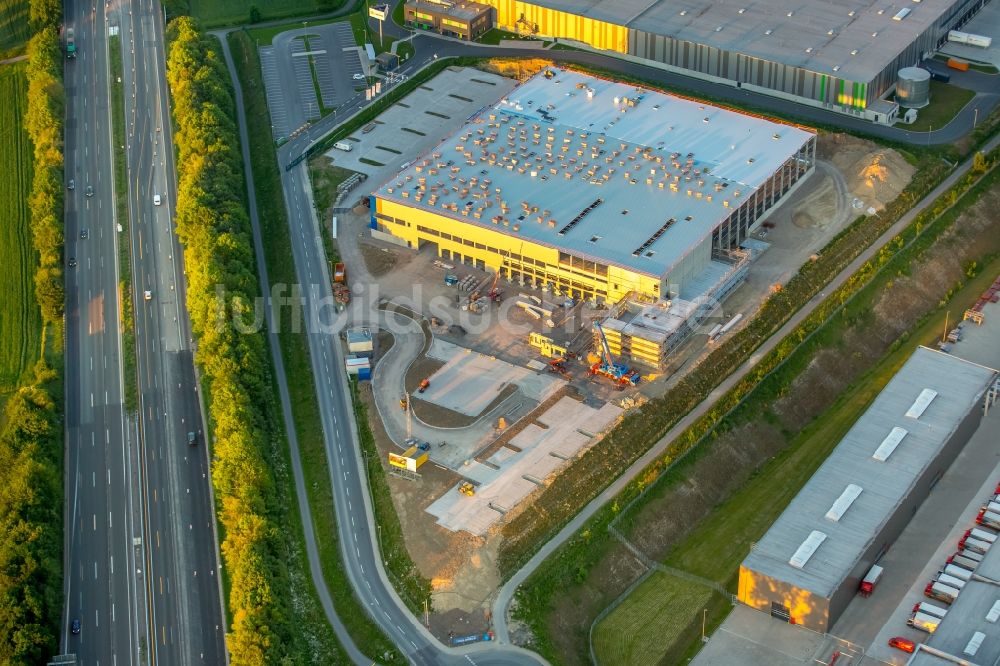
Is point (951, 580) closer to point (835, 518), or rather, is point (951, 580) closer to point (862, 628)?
point (862, 628)

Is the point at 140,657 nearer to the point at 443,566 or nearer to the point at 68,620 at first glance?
the point at 68,620

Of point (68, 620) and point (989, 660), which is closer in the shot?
point (989, 660)

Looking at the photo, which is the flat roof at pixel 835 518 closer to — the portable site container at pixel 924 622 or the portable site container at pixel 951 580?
Answer: the portable site container at pixel 951 580

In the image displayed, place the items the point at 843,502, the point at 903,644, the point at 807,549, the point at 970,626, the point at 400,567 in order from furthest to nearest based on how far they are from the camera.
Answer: the point at 400,567
the point at 843,502
the point at 807,549
the point at 903,644
the point at 970,626

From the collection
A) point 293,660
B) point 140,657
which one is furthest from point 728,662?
point 140,657

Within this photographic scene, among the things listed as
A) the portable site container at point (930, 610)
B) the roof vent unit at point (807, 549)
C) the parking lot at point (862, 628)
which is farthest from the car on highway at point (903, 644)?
the roof vent unit at point (807, 549)

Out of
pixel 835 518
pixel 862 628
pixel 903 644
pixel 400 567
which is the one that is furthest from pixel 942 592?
pixel 400 567
